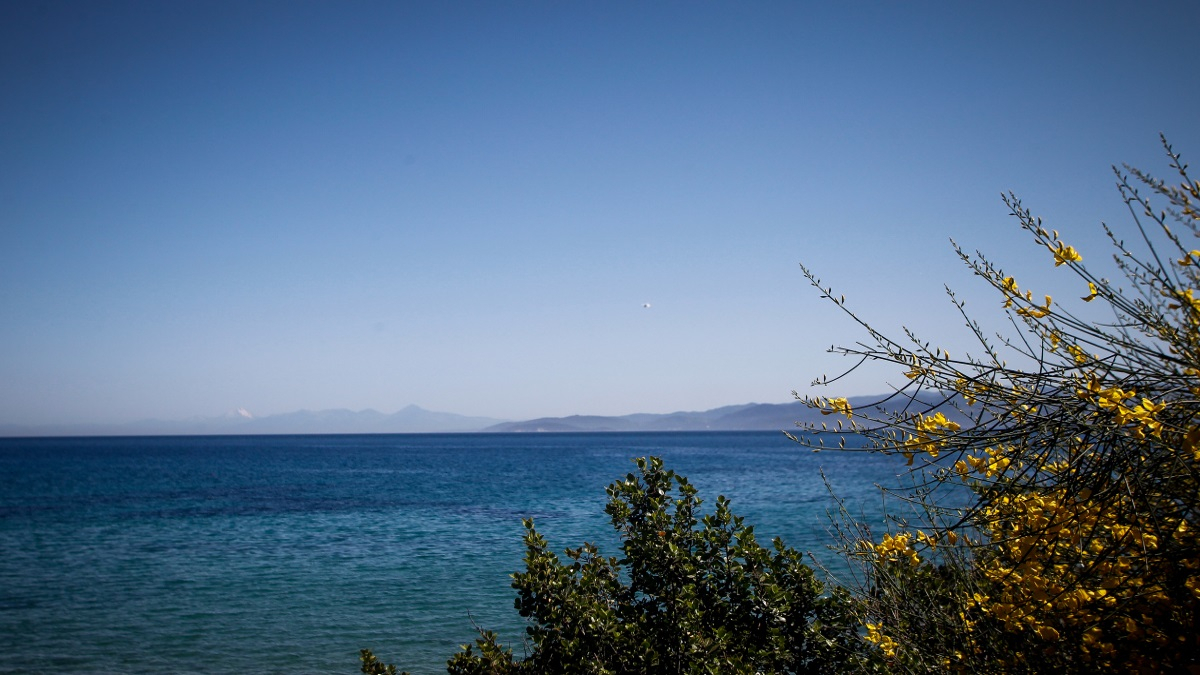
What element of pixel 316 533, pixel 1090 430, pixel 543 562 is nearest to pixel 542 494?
pixel 316 533

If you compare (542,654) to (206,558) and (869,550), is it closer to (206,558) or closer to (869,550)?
(869,550)

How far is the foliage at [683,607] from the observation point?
5.18m

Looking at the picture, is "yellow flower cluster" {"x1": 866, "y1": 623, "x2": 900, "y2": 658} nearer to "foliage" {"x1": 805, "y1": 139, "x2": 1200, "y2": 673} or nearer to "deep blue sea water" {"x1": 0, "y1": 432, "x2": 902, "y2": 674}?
"foliage" {"x1": 805, "y1": 139, "x2": 1200, "y2": 673}

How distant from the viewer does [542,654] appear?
19.0ft

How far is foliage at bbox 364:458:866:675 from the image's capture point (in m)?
5.18

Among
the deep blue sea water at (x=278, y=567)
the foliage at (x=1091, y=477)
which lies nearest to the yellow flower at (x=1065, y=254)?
the foliage at (x=1091, y=477)

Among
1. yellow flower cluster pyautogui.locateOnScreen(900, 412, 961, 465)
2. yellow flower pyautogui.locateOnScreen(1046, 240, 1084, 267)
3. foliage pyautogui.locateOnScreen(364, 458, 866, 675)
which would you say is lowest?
foliage pyautogui.locateOnScreen(364, 458, 866, 675)

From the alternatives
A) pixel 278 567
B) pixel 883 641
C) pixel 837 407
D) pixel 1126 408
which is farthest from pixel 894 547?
pixel 278 567

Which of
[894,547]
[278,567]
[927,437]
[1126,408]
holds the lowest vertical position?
[278,567]

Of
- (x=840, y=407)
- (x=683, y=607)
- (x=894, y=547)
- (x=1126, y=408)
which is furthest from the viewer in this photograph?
(x=683, y=607)

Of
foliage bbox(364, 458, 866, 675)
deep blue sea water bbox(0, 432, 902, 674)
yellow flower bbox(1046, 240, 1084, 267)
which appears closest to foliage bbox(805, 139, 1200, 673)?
yellow flower bbox(1046, 240, 1084, 267)

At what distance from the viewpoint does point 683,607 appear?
5301 millimetres

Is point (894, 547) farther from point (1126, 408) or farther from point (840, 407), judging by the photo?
point (1126, 408)

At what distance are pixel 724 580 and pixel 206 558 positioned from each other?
2013 centimetres
